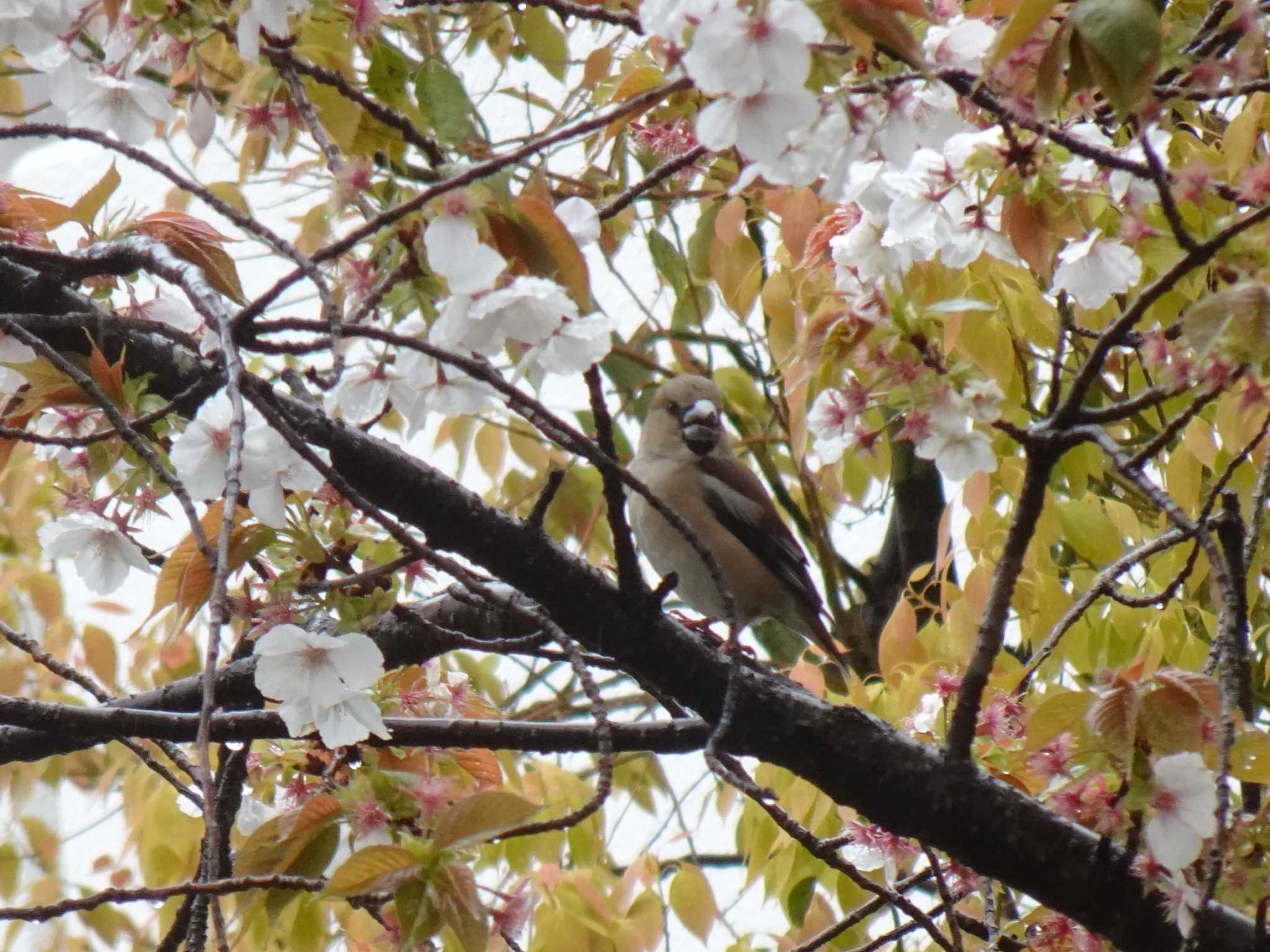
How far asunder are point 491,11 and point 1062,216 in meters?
1.64

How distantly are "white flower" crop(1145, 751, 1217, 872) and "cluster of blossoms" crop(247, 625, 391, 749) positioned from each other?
2.75 ft

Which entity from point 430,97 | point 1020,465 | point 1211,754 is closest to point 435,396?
→ point 430,97

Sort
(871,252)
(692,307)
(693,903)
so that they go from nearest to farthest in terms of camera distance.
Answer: (871,252) < (693,903) < (692,307)

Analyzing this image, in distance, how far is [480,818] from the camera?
124 centimetres

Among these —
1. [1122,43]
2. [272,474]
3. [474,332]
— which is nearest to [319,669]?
[272,474]

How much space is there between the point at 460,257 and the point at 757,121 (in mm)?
285

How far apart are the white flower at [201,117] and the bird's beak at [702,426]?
2662 mm

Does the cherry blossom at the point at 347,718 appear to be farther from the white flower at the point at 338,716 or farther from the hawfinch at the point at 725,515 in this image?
the hawfinch at the point at 725,515

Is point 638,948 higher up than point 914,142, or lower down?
lower down

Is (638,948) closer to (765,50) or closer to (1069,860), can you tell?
(1069,860)

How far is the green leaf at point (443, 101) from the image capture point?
1.40 meters

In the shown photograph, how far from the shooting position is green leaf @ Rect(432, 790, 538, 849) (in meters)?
1.21

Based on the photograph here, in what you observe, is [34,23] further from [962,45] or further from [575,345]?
[962,45]

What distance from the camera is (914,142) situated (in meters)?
1.35
